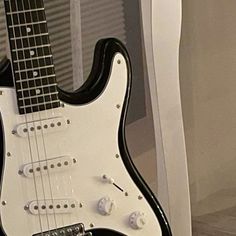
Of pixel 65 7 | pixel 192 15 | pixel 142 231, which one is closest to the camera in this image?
pixel 142 231

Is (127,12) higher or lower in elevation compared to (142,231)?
higher

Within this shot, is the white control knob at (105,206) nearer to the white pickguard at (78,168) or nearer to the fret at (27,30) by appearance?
the white pickguard at (78,168)

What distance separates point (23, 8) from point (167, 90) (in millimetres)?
377

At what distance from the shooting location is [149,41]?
1.32 metres

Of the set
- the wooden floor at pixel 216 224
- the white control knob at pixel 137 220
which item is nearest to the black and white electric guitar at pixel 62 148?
the white control knob at pixel 137 220

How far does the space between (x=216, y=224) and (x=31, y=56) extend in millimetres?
911

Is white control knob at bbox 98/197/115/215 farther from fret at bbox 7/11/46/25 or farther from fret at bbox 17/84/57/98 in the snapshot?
fret at bbox 7/11/46/25

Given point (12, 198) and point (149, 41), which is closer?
point (12, 198)

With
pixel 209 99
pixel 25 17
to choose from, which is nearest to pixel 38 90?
pixel 25 17

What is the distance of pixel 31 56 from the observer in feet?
3.71

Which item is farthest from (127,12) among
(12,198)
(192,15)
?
(12,198)

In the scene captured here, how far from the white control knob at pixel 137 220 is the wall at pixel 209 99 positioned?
0.68 metres

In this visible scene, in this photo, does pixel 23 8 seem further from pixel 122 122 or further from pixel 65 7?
pixel 65 7

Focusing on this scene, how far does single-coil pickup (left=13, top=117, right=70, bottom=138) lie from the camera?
113cm
